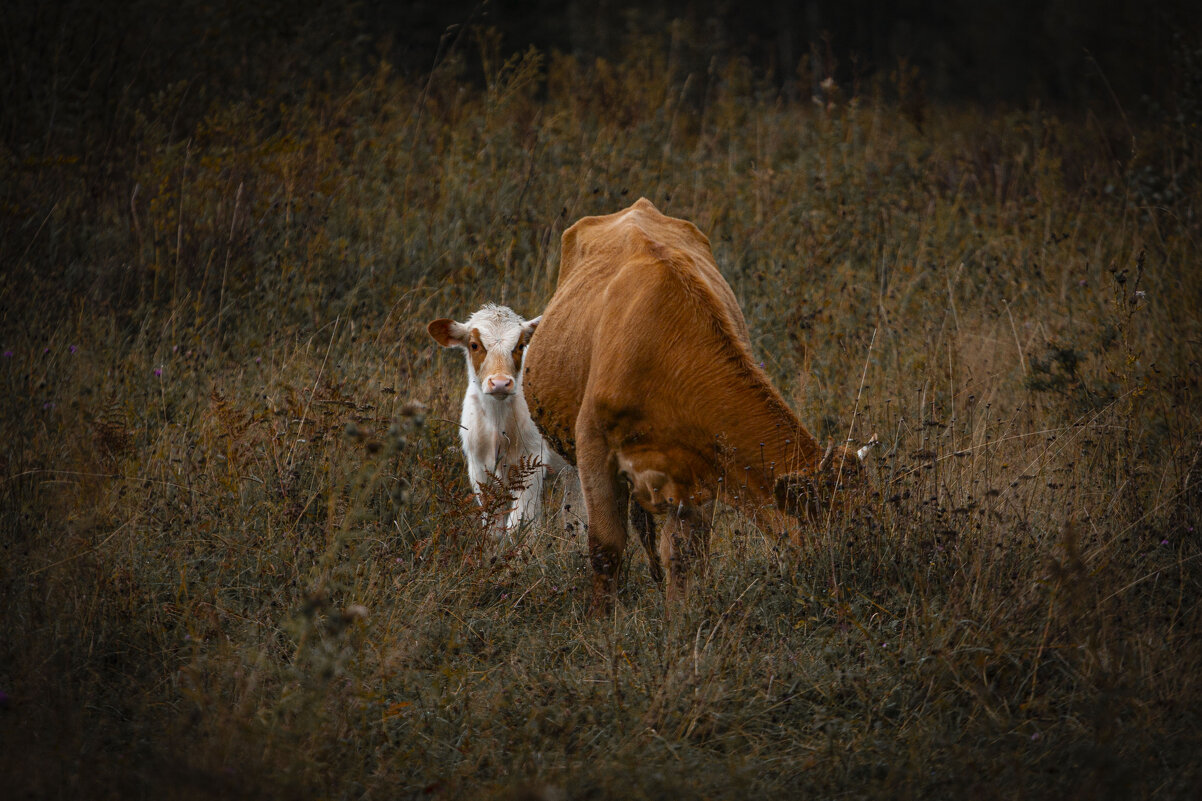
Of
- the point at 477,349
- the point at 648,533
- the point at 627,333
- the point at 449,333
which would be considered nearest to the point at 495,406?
the point at 477,349

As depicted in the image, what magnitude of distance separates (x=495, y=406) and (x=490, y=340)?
41 centimetres

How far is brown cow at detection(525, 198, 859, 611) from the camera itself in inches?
139

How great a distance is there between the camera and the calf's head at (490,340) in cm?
563

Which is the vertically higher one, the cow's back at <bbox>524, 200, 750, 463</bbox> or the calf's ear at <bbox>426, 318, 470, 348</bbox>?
the cow's back at <bbox>524, 200, 750, 463</bbox>

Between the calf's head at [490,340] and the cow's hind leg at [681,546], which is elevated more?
the calf's head at [490,340]

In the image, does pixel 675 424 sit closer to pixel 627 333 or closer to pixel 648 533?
pixel 627 333

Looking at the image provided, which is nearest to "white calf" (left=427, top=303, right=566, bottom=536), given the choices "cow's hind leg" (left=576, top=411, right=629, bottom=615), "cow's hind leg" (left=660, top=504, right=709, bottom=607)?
"cow's hind leg" (left=576, top=411, right=629, bottom=615)

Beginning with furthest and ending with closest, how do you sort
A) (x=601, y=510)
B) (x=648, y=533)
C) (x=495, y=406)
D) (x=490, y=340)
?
(x=495, y=406) < (x=490, y=340) < (x=648, y=533) < (x=601, y=510)

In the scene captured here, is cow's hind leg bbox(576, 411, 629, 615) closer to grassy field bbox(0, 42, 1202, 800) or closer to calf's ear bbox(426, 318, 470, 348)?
grassy field bbox(0, 42, 1202, 800)

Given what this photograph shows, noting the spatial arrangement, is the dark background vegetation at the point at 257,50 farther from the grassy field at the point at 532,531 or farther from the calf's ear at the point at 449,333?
the calf's ear at the point at 449,333

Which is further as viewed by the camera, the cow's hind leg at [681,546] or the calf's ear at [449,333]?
the calf's ear at [449,333]

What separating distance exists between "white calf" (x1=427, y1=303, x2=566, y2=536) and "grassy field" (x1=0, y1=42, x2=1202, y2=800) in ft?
0.62

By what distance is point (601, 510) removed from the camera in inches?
160

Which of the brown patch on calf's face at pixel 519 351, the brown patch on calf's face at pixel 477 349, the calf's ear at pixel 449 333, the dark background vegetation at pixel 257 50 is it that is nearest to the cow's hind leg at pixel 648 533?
the brown patch on calf's face at pixel 519 351
